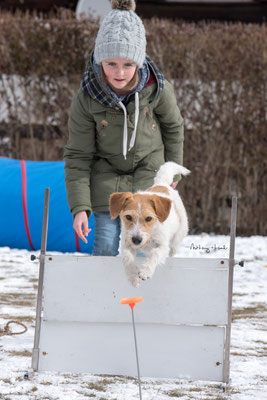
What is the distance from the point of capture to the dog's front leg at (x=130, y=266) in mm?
3244

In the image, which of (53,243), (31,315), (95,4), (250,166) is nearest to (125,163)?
(31,315)

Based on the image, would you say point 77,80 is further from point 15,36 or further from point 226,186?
point 226,186

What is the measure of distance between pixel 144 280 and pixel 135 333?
26 cm

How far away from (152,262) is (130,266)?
0.12 meters

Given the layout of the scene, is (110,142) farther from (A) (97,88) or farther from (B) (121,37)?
(B) (121,37)

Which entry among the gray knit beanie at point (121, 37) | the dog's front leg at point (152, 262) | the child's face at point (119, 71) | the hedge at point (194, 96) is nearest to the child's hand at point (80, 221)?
the dog's front leg at point (152, 262)

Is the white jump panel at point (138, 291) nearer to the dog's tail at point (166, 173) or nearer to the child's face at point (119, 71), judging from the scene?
the dog's tail at point (166, 173)

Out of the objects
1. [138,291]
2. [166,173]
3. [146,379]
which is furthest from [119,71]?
[146,379]

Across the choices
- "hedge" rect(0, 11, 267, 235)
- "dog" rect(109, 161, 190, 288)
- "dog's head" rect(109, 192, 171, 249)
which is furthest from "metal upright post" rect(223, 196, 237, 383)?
"hedge" rect(0, 11, 267, 235)

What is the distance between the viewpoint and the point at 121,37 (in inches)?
140

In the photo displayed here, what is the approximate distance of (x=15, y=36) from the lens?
368 inches

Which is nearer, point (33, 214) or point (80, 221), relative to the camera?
point (80, 221)

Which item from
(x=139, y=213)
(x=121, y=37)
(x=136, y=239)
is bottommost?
(x=136, y=239)

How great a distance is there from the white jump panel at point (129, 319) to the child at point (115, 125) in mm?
277
